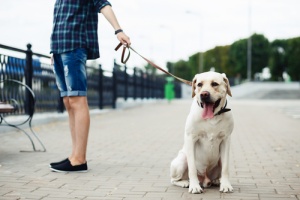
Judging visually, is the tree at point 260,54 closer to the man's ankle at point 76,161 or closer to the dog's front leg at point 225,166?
the man's ankle at point 76,161

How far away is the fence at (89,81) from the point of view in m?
9.74

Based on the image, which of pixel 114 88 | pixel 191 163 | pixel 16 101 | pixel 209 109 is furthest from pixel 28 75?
pixel 114 88

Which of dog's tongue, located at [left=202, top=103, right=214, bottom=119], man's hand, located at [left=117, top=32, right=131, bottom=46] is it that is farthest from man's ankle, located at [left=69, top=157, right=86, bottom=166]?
dog's tongue, located at [left=202, top=103, right=214, bottom=119]

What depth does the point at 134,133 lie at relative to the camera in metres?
9.70

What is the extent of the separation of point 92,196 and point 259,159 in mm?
2937

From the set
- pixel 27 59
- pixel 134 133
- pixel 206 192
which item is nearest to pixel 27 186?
pixel 206 192

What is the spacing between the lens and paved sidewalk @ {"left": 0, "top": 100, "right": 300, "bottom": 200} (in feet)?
13.9

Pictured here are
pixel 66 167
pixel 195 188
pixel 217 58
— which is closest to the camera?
pixel 195 188

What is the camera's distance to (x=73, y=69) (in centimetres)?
509

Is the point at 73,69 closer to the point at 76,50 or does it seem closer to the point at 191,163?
the point at 76,50

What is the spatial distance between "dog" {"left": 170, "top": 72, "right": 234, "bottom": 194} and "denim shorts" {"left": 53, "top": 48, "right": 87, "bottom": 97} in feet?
4.59

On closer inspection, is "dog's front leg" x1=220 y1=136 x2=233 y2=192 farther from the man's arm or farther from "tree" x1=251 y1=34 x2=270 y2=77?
"tree" x1=251 y1=34 x2=270 y2=77

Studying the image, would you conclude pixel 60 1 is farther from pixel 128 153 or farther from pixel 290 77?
pixel 290 77

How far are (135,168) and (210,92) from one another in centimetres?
190
